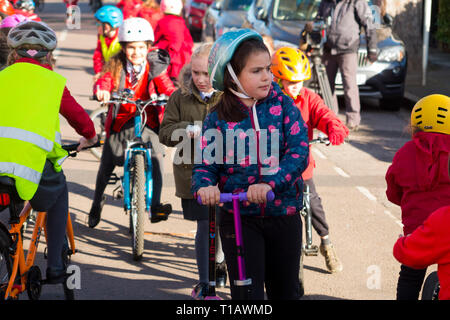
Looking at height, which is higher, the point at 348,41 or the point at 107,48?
the point at 107,48

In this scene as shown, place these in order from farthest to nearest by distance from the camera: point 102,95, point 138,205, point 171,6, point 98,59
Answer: point 171,6, point 98,59, point 102,95, point 138,205

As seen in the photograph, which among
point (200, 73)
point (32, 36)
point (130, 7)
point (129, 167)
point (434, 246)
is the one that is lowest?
point (129, 167)

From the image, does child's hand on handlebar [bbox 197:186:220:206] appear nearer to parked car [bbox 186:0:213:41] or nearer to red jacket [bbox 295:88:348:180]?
red jacket [bbox 295:88:348:180]

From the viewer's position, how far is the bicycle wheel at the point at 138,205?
21.8 feet

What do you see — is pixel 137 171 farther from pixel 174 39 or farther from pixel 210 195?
pixel 174 39

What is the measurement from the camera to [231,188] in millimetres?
4094

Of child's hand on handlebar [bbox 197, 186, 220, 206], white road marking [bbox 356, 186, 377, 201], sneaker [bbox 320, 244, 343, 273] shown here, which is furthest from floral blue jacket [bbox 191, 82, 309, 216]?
white road marking [bbox 356, 186, 377, 201]

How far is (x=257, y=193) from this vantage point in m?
3.77

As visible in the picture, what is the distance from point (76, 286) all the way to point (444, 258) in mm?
3218

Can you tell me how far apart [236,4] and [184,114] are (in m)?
13.3

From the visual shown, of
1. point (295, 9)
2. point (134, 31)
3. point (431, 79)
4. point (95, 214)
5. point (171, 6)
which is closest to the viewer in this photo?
point (134, 31)

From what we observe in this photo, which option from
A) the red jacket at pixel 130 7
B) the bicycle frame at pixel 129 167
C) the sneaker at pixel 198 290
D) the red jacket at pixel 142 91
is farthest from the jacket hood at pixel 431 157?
the red jacket at pixel 130 7

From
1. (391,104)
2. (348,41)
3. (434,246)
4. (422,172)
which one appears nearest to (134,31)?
(422,172)
